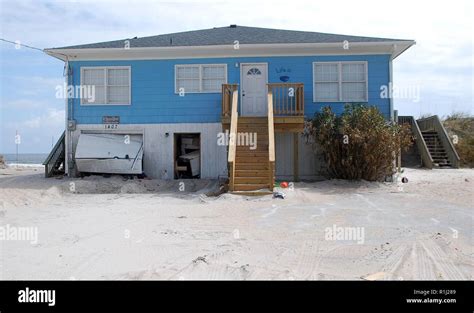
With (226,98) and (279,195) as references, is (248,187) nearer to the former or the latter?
(279,195)

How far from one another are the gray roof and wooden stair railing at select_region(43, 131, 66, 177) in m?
3.91

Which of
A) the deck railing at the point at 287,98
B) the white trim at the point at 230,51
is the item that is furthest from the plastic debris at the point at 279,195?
the white trim at the point at 230,51

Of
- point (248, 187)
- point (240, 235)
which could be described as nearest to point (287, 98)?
point (248, 187)

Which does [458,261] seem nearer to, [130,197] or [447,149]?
[130,197]

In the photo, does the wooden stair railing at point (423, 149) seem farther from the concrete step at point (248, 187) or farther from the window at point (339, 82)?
the concrete step at point (248, 187)


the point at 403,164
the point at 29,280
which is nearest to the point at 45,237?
the point at 29,280

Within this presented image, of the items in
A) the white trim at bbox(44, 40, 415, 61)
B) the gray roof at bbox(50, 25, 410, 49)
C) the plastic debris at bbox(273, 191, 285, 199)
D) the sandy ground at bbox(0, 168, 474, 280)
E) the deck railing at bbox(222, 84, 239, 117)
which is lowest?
the sandy ground at bbox(0, 168, 474, 280)

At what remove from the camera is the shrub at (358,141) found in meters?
13.9

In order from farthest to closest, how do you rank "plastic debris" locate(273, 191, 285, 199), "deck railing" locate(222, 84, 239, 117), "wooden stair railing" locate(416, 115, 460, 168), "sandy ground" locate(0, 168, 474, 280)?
"wooden stair railing" locate(416, 115, 460, 168), "deck railing" locate(222, 84, 239, 117), "plastic debris" locate(273, 191, 285, 199), "sandy ground" locate(0, 168, 474, 280)

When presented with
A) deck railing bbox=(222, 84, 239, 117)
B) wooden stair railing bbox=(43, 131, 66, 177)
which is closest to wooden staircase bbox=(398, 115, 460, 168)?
deck railing bbox=(222, 84, 239, 117)

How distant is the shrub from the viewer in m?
13.9

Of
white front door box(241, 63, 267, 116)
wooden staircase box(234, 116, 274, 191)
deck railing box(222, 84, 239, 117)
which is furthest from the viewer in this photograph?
white front door box(241, 63, 267, 116)

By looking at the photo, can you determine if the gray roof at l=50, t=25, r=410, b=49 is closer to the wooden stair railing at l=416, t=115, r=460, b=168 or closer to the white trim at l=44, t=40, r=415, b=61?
the white trim at l=44, t=40, r=415, b=61

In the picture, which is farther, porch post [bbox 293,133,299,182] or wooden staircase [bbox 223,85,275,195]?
porch post [bbox 293,133,299,182]
